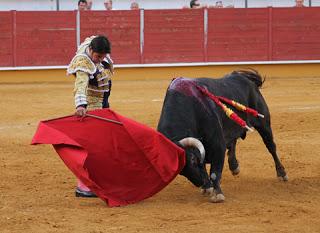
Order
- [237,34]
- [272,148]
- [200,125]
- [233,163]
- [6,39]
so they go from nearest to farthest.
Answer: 1. [200,125]
2. [233,163]
3. [272,148]
4. [6,39]
5. [237,34]

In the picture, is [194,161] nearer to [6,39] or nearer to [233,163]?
[233,163]

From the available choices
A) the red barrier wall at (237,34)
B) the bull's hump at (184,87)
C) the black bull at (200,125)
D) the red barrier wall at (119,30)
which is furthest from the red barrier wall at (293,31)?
the bull's hump at (184,87)

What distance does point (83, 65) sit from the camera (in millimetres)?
5715

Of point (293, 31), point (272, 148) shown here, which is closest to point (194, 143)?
point (272, 148)

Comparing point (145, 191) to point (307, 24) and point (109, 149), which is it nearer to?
point (109, 149)

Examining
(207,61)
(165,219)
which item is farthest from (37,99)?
(165,219)

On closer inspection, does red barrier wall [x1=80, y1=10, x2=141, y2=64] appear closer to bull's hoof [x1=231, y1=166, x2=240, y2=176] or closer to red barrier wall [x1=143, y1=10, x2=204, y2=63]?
red barrier wall [x1=143, y1=10, x2=204, y2=63]

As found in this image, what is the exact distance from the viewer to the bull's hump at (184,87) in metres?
5.66

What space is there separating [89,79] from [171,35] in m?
9.83

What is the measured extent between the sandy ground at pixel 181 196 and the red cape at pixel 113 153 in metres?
0.13

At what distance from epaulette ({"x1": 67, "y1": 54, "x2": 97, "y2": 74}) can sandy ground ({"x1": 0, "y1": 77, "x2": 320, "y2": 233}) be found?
90 centimetres

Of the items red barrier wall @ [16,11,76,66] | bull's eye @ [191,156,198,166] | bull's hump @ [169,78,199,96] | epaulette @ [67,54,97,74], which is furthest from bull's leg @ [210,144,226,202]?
red barrier wall @ [16,11,76,66]

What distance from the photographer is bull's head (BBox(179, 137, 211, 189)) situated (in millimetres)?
5354

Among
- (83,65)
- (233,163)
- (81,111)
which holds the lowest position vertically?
(233,163)
